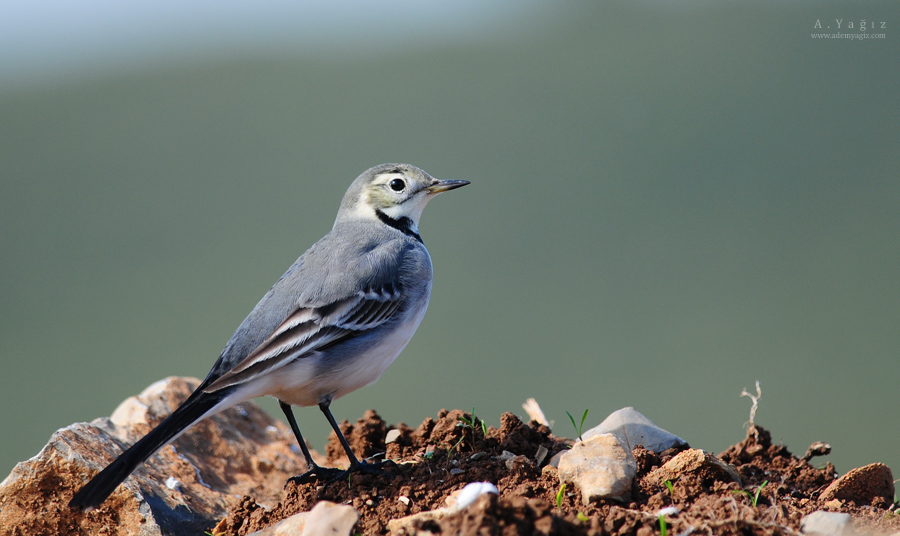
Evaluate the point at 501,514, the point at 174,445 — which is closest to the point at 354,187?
the point at 174,445

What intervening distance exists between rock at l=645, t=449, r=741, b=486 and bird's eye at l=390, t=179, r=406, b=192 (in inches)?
136

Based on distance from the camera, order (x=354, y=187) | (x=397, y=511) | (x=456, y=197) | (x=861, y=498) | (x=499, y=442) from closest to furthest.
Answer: (x=397, y=511) < (x=861, y=498) < (x=499, y=442) < (x=354, y=187) < (x=456, y=197)

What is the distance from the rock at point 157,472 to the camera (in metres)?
5.03

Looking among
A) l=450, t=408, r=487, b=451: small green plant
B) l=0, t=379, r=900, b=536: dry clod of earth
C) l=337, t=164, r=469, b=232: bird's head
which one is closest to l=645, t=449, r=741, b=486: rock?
l=0, t=379, r=900, b=536: dry clod of earth

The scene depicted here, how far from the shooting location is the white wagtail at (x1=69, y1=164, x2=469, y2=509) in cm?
493

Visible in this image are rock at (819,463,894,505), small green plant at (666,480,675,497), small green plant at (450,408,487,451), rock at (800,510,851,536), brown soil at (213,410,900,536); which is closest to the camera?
brown soil at (213,410,900,536)

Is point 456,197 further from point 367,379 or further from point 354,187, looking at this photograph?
point 367,379

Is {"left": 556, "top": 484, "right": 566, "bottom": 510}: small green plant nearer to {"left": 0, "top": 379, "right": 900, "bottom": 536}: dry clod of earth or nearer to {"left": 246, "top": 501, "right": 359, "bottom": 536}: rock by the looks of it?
{"left": 0, "top": 379, "right": 900, "bottom": 536}: dry clod of earth

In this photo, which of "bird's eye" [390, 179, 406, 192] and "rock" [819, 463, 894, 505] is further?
"bird's eye" [390, 179, 406, 192]

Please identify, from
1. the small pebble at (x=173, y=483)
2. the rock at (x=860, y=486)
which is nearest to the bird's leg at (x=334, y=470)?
the small pebble at (x=173, y=483)

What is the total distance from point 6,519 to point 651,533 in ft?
13.2

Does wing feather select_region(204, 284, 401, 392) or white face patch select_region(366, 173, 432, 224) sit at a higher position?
white face patch select_region(366, 173, 432, 224)

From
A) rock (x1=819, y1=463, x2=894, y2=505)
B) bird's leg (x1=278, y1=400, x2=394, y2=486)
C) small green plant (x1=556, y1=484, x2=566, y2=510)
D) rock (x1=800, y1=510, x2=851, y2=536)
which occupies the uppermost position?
bird's leg (x1=278, y1=400, x2=394, y2=486)

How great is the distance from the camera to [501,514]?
3.36 metres
